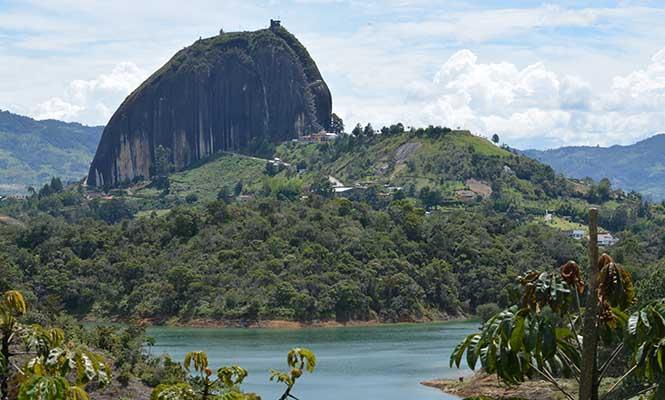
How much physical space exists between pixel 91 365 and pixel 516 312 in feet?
11.7

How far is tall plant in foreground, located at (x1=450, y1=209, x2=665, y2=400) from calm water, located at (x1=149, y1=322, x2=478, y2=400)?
1689 inches

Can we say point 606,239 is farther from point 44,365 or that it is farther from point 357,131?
point 44,365

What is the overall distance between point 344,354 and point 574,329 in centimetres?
6300

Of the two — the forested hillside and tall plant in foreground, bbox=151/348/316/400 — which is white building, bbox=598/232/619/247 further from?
tall plant in foreground, bbox=151/348/316/400

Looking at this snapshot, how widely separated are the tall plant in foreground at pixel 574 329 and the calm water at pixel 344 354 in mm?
42897

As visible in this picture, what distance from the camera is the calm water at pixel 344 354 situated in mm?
54469

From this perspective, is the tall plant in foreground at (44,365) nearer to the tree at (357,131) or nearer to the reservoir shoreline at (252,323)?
the reservoir shoreline at (252,323)

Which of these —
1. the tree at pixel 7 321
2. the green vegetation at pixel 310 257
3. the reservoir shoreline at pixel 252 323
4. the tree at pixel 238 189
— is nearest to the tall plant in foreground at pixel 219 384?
the tree at pixel 7 321

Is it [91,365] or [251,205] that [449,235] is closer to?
[251,205]

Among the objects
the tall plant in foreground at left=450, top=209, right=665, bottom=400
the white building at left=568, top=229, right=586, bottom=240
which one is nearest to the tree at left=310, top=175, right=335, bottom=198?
the white building at left=568, top=229, right=586, bottom=240

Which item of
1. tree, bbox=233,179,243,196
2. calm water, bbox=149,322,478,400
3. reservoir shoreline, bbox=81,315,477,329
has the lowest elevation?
calm water, bbox=149,322,478,400

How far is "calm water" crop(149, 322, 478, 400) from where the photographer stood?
54.5 m

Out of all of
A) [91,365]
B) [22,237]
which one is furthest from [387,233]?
[91,365]

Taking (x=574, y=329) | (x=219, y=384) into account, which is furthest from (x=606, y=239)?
(x=574, y=329)
